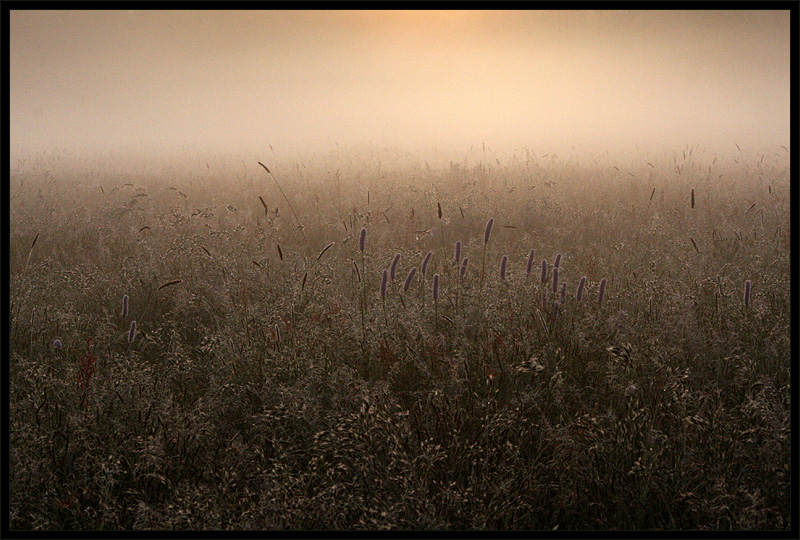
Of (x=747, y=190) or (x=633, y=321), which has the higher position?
(x=747, y=190)

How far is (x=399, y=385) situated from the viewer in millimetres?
2367

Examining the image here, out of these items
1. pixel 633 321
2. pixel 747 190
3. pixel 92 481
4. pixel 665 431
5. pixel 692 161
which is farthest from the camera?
pixel 692 161

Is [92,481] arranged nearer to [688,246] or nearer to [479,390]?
[479,390]

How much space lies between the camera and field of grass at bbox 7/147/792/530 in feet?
5.46

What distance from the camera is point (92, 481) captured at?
179 cm

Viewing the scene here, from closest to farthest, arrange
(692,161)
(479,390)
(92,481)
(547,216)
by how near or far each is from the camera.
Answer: (92,481) → (479,390) → (547,216) → (692,161)

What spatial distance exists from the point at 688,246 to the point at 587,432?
2.96m

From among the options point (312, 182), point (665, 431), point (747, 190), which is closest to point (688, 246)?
point (665, 431)

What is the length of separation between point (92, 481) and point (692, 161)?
10.8 meters

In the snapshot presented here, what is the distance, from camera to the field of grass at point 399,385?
1664 millimetres

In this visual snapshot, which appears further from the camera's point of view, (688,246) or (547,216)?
(547,216)
